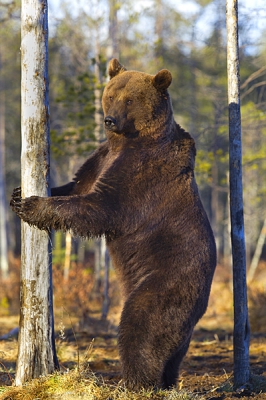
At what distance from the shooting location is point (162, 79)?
5.04 meters

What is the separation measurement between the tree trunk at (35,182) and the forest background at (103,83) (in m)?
0.50

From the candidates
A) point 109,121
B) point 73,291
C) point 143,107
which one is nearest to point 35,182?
point 109,121

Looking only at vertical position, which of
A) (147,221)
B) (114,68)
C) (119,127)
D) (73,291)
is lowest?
(73,291)

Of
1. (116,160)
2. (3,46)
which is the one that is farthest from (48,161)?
(3,46)

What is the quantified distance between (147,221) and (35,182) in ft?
3.56

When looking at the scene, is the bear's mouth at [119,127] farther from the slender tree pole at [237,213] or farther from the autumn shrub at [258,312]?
the autumn shrub at [258,312]

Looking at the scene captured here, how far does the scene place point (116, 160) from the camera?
4.87 m

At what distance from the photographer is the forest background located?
10.0m

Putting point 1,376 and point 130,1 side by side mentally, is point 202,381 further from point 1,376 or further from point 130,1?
point 130,1

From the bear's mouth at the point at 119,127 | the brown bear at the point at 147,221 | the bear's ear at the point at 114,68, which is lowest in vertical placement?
the brown bear at the point at 147,221

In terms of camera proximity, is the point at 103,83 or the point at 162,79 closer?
the point at 162,79

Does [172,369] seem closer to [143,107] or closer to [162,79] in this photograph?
[143,107]

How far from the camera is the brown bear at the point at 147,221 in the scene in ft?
14.9

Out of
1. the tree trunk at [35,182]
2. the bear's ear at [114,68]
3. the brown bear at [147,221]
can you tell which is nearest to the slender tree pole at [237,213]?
the brown bear at [147,221]
